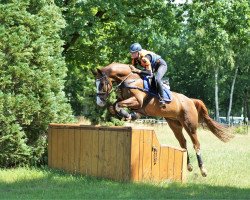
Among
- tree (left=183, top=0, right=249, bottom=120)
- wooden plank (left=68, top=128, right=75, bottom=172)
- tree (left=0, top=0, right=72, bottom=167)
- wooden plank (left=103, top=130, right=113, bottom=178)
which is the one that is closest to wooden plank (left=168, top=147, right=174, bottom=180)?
wooden plank (left=103, top=130, right=113, bottom=178)

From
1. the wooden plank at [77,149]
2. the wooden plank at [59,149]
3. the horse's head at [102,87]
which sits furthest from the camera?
the wooden plank at [59,149]

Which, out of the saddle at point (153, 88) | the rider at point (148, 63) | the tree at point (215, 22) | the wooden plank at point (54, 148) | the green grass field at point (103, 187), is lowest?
the green grass field at point (103, 187)

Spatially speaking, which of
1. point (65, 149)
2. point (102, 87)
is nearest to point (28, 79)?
point (65, 149)

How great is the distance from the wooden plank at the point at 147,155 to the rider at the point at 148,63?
3.57ft

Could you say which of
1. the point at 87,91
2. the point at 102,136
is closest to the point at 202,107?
the point at 102,136

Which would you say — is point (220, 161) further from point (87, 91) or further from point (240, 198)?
point (240, 198)

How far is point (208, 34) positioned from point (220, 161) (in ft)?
17.6

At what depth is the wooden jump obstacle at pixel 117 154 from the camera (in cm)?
1171

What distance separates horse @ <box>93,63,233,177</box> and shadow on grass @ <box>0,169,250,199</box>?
1.71m

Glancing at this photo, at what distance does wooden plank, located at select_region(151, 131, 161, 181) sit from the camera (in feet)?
39.9

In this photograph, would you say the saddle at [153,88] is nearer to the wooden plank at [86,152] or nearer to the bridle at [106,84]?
the bridle at [106,84]

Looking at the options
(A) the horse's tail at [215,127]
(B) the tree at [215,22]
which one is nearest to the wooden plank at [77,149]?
(A) the horse's tail at [215,127]

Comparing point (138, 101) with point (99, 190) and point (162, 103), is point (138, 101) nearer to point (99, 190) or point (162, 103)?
point (162, 103)

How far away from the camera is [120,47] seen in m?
20.7
